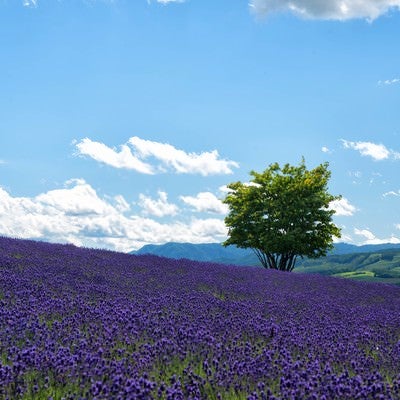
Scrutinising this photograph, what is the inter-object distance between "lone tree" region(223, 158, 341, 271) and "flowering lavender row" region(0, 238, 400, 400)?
15.9 m

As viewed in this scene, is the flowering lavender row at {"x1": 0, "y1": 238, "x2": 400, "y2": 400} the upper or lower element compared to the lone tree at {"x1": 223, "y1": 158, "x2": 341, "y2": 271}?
lower

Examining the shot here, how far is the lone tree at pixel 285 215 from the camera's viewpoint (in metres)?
27.7

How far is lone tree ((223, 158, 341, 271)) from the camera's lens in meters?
27.7

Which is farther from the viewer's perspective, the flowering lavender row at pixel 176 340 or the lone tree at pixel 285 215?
the lone tree at pixel 285 215

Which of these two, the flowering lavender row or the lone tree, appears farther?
the lone tree

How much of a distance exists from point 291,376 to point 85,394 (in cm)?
198

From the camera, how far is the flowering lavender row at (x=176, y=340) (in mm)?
4594

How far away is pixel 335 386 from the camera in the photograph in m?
4.62

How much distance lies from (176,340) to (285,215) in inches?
871

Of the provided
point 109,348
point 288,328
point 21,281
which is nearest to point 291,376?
point 109,348

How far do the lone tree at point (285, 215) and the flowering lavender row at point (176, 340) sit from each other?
52.3 feet

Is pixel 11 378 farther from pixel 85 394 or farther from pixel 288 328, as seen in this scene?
pixel 288 328

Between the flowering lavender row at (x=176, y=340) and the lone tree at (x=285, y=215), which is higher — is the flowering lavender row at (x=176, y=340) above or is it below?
below

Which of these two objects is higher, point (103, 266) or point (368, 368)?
point (103, 266)
